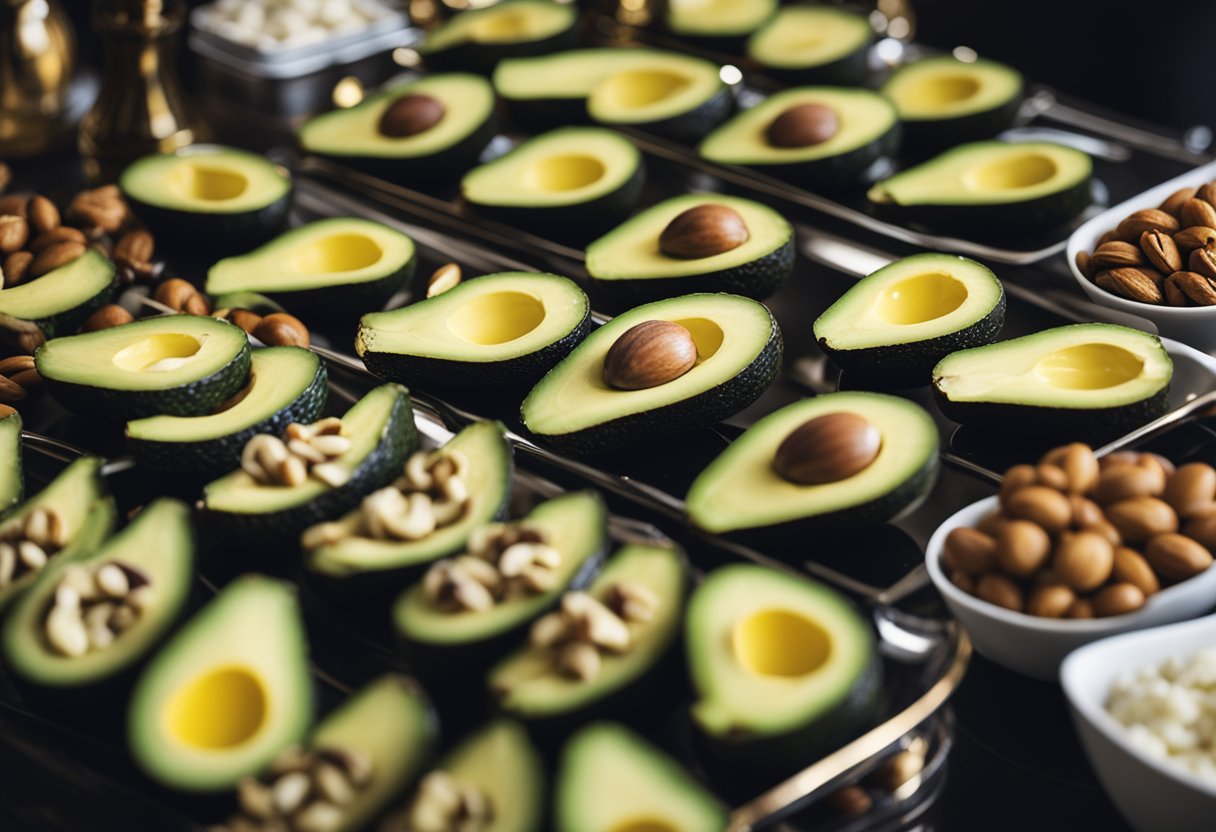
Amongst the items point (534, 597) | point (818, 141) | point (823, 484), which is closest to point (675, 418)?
point (823, 484)

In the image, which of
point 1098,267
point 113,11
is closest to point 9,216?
point 113,11

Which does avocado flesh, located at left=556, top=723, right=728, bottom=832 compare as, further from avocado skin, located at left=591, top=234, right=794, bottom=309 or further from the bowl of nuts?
avocado skin, located at left=591, top=234, right=794, bottom=309

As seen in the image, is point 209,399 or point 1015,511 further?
point 209,399

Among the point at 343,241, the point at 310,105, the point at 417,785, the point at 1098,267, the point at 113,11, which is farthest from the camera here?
the point at 310,105

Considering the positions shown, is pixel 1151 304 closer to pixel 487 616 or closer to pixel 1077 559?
pixel 1077 559

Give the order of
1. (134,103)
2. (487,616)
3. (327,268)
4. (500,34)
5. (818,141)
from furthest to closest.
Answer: (500,34), (134,103), (818,141), (327,268), (487,616)

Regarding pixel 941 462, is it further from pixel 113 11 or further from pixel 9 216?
Result: pixel 113 11
